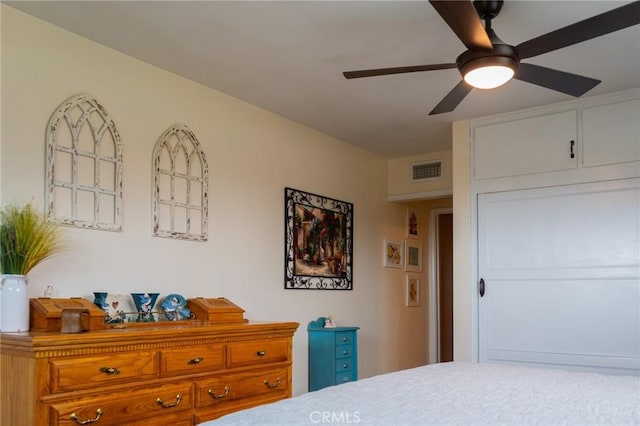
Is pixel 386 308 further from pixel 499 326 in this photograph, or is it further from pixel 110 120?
pixel 110 120

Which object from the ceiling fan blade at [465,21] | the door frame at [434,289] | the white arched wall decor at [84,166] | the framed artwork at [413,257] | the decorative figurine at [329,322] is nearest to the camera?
the ceiling fan blade at [465,21]

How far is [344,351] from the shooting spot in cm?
463

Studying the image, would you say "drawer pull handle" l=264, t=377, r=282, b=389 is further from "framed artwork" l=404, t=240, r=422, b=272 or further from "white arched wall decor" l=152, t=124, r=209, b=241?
"framed artwork" l=404, t=240, r=422, b=272

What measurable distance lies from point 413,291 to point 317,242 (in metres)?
1.97

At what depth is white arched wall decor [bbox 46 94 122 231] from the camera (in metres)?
2.88

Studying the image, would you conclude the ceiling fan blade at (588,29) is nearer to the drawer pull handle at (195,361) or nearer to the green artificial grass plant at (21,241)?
the drawer pull handle at (195,361)

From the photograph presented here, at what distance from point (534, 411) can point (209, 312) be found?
2.10 meters

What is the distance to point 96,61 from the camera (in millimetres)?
3145

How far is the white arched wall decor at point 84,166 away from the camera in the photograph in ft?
9.46

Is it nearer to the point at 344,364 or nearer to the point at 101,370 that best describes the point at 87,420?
the point at 101,370

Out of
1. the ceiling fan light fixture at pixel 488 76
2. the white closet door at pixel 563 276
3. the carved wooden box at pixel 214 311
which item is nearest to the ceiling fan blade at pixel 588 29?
the ceiling fan light fixture at pixel 488 76

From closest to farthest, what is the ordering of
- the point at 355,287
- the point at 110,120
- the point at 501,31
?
the point at 501,31 → the point at 110,120 → the point at 355,287

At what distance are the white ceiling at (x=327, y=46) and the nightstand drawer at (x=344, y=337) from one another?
68.6 inches

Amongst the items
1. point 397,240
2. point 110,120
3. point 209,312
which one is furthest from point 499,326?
point 110,120
